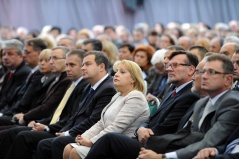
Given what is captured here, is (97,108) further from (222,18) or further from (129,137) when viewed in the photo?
(222,18)

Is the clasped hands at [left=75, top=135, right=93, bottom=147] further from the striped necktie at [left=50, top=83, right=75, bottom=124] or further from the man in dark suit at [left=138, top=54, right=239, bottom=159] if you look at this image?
the striped necktie at [left=50, top=83, right=75, bottom=124]

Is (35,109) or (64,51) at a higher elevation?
(64,51)

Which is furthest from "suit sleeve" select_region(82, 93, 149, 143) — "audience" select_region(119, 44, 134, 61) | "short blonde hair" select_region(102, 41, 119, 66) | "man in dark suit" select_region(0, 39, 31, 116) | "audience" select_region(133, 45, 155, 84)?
"audience" select_region(119, 44, 134, 61)

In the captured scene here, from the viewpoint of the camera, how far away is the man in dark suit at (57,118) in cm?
673

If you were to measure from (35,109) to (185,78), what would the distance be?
7.94 feet

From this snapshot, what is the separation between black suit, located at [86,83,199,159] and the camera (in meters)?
5.41

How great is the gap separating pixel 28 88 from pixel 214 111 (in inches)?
148

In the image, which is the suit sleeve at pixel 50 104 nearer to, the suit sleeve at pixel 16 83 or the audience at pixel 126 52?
the suit sleeve at pixel 16 83

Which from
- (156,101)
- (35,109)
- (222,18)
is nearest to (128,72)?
(156,101)

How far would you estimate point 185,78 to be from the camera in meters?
5.75

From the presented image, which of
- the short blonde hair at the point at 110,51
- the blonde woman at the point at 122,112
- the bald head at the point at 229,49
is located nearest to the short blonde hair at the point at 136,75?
the blonde woman at the point at 122,112

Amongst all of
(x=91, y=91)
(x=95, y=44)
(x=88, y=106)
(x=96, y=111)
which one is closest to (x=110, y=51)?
(x=95, y=44)

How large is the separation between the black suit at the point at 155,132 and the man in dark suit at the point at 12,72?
342cm

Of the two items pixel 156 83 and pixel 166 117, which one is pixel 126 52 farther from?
pixel 166 117
